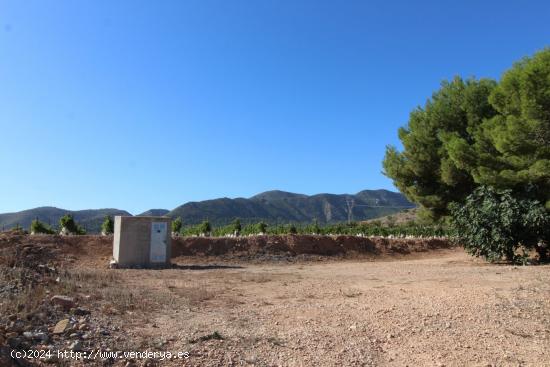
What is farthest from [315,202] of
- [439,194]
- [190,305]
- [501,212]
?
[190,305]

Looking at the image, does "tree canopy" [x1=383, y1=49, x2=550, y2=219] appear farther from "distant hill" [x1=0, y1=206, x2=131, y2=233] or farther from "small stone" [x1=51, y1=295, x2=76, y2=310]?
"distant hill" [x1=0, y1=206, x2=131, y2=233]

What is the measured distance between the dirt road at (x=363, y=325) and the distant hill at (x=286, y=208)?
5214cm

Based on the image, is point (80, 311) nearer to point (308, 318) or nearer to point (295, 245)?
point (308, 318)

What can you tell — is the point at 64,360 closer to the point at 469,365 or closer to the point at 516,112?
the point at 469,365

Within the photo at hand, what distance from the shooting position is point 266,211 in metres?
77.8

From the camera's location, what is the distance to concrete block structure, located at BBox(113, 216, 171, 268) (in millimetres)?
17109

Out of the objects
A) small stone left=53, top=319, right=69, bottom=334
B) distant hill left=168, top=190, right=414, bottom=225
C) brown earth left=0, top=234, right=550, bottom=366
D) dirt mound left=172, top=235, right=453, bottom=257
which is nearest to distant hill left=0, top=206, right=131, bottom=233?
distant hill left=168, top=190, right=414, bottom=225

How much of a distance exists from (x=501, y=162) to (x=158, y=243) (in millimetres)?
12597

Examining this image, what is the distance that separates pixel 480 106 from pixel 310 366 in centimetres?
1700

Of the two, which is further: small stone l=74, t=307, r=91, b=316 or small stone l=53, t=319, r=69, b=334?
small stone l=74, t=307, r=91, b=316

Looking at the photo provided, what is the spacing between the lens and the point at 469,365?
525cm

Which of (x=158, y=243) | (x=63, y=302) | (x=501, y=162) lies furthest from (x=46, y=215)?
(x=63, y=302)

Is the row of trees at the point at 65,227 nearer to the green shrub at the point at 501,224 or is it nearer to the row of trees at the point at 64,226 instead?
the row of trees at the point at 64,226

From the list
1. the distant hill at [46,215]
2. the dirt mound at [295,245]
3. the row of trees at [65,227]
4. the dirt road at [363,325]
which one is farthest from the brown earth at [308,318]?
the distant hill at [46,215]
